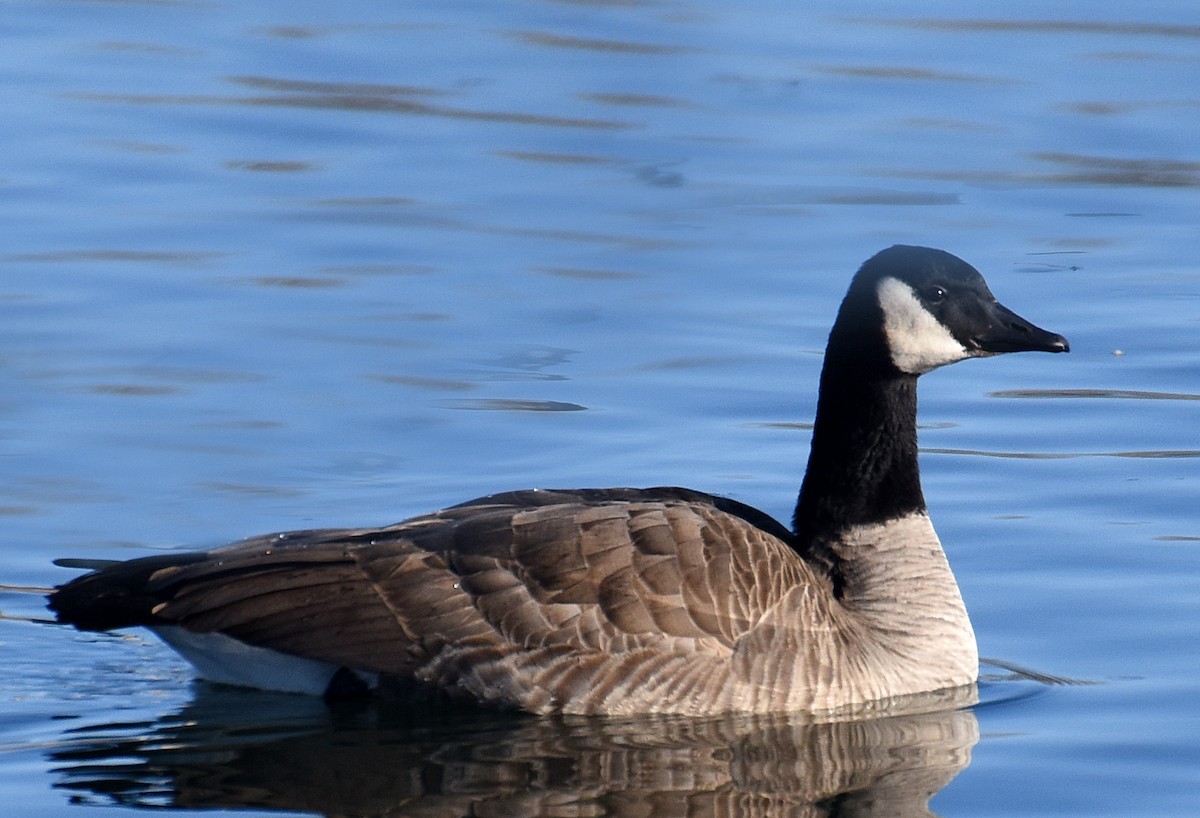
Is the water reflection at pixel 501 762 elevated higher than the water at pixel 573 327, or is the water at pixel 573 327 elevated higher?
the water at pixel 573 327

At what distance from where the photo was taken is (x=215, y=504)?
495 inches

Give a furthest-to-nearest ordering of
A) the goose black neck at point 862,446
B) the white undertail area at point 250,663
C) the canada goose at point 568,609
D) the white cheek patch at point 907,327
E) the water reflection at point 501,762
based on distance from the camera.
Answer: the goose black neck at point 862,446
the white cheek patch at point 907,327
the white undertail area at point 250,663
the canada goose at point 568,609
the water reflection at point 501,762

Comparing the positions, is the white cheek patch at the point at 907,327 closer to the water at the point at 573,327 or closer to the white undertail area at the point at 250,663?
the water at the point at 573,327

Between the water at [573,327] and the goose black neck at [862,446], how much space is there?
0.95 m

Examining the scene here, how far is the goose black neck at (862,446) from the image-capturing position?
10219mm

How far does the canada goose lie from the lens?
373 inches

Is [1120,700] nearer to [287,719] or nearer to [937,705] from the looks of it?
[937,705]

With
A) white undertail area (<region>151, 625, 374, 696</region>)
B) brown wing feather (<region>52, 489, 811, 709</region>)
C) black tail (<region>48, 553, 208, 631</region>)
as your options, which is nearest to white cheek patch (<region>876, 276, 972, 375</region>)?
brown wing feather (<region>52, 489, 811, 709</region>)

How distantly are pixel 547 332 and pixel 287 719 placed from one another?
6.28 m

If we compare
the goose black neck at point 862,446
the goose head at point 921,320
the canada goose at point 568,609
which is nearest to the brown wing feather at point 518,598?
the canada goose at point 568,609

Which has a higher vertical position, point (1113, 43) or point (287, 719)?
point (1113, 43)

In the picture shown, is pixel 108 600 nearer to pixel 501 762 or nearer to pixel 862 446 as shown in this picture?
pixel 501 762

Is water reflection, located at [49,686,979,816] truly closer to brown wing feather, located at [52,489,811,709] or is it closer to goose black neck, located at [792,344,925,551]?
brown wing feather, located at [52,489,811,709]

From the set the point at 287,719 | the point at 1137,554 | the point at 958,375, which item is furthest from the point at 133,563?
the point at 958,375
